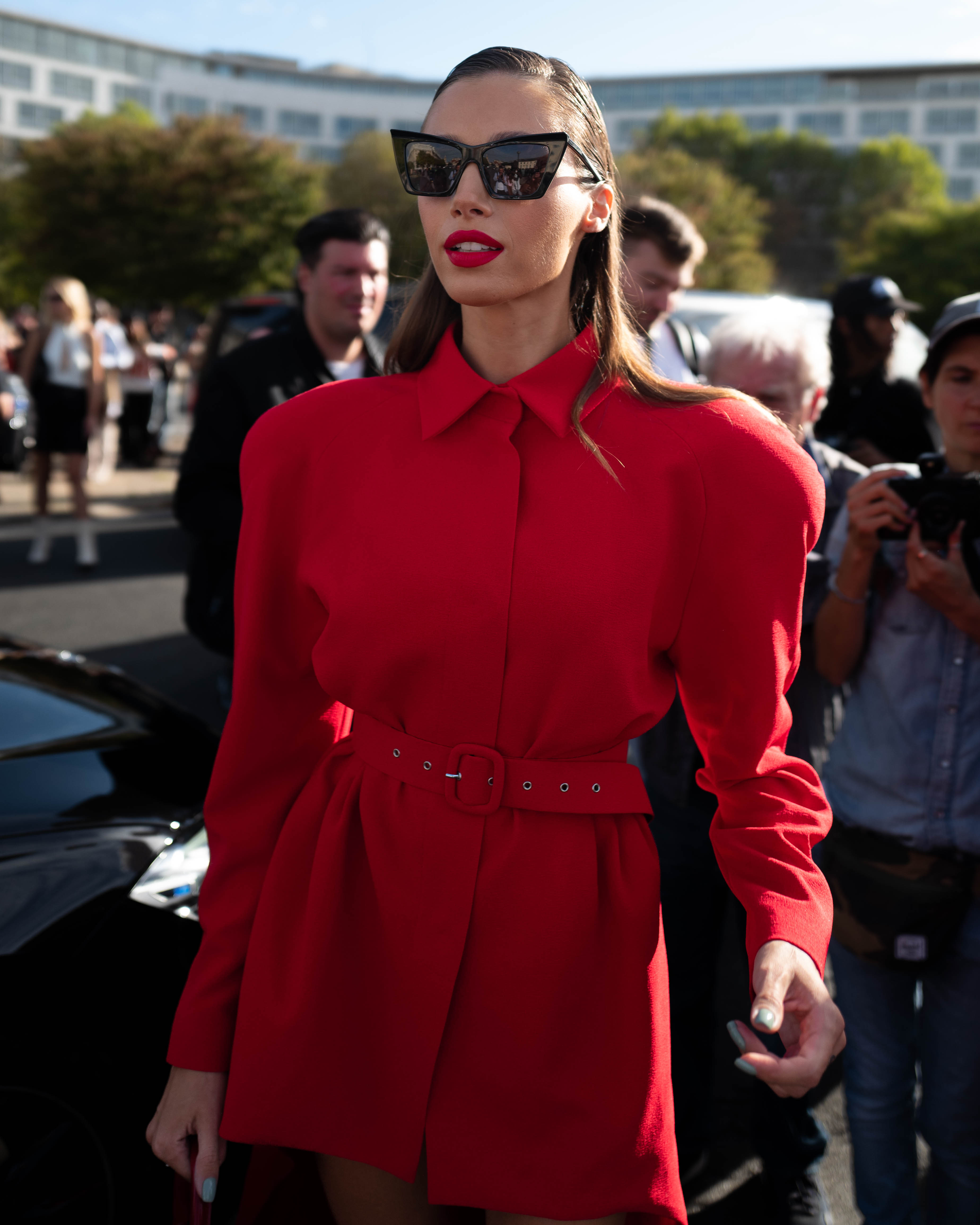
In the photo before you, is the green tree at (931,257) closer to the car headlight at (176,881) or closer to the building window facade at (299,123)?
the car headlight at (176,881)

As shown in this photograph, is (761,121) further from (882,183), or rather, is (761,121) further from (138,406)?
(138,406)

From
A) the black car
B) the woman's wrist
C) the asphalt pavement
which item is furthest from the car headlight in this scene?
the woman's wrist

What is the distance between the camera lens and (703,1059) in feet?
9.24

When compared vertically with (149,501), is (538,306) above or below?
above

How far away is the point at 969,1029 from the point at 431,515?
1567 millimetres

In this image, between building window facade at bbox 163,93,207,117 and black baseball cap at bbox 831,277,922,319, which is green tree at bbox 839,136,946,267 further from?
black baseball cap at bbox 831,277,922,319

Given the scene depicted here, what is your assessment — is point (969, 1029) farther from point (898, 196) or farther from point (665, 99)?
point (665, 99)

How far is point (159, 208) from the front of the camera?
110 feet

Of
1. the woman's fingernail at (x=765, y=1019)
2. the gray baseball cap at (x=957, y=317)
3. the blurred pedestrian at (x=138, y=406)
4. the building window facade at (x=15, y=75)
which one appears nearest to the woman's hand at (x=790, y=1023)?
the woman's fingernail at (x=765, y=1019)

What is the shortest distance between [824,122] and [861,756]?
350ft

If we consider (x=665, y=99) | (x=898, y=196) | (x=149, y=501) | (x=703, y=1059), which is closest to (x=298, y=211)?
(x=149, y=501)

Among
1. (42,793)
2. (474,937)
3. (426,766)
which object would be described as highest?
(426,766)

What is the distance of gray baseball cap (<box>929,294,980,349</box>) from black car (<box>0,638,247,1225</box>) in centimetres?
182

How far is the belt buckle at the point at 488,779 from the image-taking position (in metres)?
1.39
